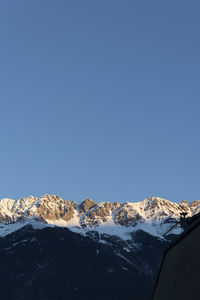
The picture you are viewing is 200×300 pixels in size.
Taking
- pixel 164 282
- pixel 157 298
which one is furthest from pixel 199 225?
pixel 157 298

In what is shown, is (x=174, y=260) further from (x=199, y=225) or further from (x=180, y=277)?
(x=199, y=225)

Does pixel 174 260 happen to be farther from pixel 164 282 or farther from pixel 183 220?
pixel 183 220

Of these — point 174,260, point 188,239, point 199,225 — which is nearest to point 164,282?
point 174,260

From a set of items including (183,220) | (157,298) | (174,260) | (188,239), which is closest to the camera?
(188,239)

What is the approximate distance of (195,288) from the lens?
18.5 meters

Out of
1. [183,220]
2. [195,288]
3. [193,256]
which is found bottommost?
[195,288]

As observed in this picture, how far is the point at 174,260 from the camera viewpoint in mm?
22375

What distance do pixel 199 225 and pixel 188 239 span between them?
6.23 feet

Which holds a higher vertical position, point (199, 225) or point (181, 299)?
point (199, 225)

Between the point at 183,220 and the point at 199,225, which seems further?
the point at 183,220

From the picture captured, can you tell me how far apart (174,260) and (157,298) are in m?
6.72

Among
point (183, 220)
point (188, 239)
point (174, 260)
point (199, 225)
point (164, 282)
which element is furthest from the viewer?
point (183, 220)

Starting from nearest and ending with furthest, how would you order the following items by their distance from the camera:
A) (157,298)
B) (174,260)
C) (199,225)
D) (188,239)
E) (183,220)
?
(199,225) → (188,239) → (174,260) → (157,298) → (183,220)

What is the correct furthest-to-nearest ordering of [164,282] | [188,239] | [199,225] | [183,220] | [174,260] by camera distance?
1. [183,220]
2. [164,282]
3. [174,260]
4. [188,239]
5. [199,225]
